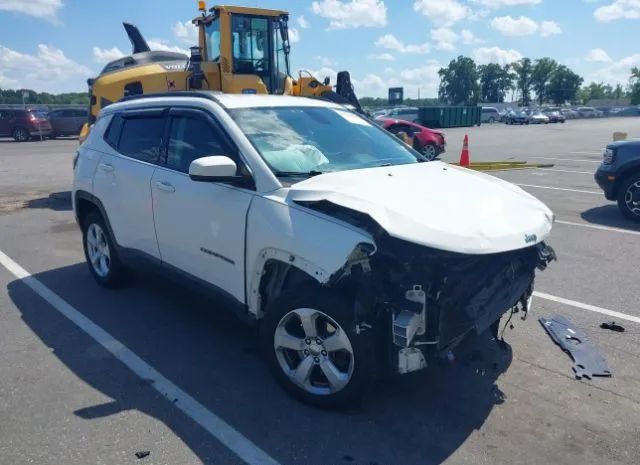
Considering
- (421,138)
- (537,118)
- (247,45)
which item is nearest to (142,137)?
(247,45)

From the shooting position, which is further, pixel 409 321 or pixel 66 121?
pixel 66 121

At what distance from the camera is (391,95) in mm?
62344

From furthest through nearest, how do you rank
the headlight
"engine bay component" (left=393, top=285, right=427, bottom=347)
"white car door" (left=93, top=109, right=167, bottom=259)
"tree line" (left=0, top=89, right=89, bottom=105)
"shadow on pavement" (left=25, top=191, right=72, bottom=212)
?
"tree line" (left=0, top=89, right=89, bottom=105), "shadow on pavement" (left=25, top=191, right=72, bottom=212), the headlight, "white car door" (left=93, top=109, right=167, bottom=259), "engine bay component" (left=393, top=285, right=427, bottom=347)

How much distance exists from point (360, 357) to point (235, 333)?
1.66 metres

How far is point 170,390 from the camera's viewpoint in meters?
3.57

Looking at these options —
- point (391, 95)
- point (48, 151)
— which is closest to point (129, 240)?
point (48, 151)

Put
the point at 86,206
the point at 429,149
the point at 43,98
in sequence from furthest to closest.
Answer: the point at 43,98 → the point at 429,149 → the point at 86,206

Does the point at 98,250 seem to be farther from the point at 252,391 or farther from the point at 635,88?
the point at 635,88

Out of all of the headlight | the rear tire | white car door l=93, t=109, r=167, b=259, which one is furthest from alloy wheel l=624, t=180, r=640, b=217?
the rear tire

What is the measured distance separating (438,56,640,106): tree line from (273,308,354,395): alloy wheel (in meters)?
114

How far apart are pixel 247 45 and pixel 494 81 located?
118 meters

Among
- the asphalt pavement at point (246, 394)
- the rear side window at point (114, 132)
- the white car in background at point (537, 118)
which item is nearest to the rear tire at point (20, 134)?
the asphalt pavement at point (246, 394)

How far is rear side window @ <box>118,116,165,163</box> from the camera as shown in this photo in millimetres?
4617

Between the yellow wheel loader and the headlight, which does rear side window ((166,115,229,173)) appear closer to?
the yellow wheel loader
